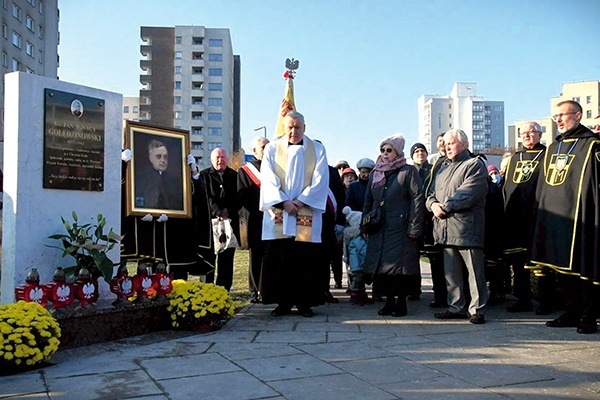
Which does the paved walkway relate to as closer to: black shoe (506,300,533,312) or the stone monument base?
the stone monument base

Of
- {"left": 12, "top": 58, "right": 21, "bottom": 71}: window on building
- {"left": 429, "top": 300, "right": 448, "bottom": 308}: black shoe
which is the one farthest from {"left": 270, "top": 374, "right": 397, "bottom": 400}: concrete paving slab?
{"left": 12, "top": 58, "right": 21, "bottom": 71}: window on building

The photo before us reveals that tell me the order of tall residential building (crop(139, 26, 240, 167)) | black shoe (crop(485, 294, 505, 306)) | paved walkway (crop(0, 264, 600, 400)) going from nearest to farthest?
paved walkway (crop(0, 264, 600, 400)) < black shoe (crop(485, 294, 505, 306)) < tall residential building (crop(139, 26, 240, 167))

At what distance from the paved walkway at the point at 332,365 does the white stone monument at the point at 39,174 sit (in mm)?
1032

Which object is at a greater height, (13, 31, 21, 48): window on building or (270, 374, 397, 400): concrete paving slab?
(13, 31, 21, 48): window on building

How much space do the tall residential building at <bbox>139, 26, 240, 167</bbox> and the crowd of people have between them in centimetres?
7844

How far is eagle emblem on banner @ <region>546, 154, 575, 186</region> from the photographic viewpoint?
5.98 meters

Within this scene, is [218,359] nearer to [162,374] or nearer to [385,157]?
[162,374]

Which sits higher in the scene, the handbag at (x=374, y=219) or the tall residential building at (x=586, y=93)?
the tall residential building at (x=586, y=93)

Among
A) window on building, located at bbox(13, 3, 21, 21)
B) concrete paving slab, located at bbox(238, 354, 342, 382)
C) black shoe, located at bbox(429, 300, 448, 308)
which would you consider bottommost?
black shoe, located at bbox(429, 300, 448, 308)

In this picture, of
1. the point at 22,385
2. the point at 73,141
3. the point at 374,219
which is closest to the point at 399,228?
the point at 374,219

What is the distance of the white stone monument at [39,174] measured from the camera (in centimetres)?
514

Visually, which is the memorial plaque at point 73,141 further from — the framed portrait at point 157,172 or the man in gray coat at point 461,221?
the man in gray coat at point 461,221

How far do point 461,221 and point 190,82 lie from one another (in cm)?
8514

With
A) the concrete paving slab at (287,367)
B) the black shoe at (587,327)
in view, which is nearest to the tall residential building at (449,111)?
the black shoe at (587,327)
